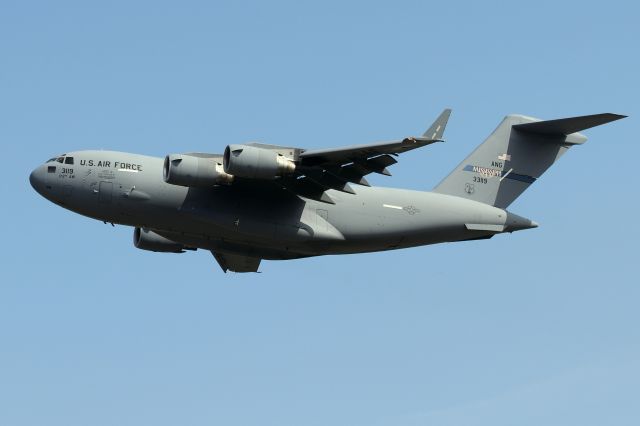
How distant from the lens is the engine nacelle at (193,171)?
71.8 ft

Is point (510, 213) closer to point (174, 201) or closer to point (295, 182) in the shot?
point (295, 182)

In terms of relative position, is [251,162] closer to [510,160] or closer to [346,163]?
[346,163]

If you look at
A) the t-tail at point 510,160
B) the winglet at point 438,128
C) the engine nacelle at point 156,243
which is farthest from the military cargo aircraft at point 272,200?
the engine nacelle at point 156,243

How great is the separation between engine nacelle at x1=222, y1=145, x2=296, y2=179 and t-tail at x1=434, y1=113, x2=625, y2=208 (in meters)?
4.75

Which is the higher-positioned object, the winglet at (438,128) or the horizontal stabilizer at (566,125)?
the horizontal stabilizer at (566,125)

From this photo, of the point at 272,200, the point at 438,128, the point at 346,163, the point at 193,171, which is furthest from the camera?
the point at 272,200

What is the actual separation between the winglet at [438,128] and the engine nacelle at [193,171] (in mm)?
3712

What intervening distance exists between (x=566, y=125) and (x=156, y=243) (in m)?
8.94

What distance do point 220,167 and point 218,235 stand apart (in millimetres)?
1390

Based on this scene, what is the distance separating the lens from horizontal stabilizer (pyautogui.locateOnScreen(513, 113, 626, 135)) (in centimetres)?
2394

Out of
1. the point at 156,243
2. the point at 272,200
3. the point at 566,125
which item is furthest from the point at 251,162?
the point at 566,125

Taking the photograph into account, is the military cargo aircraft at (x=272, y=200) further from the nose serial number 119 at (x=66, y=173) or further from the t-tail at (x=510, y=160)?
the t-tail at (x=510, y=160)

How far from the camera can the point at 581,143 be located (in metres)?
26.1

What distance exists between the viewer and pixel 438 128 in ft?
71.4
